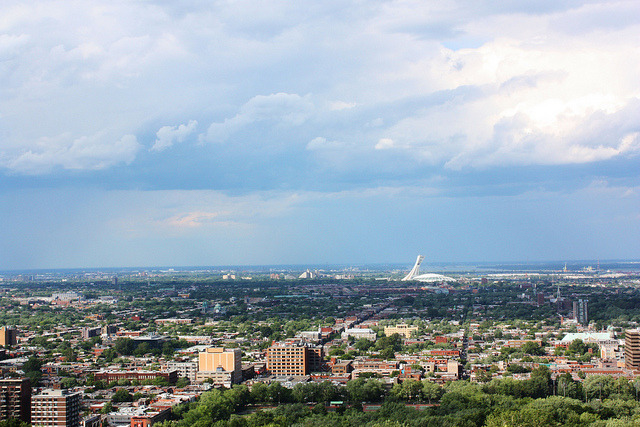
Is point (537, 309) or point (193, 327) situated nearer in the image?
point (193, 327)

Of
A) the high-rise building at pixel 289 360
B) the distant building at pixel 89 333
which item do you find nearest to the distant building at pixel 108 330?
the distant building at pixel 89 333

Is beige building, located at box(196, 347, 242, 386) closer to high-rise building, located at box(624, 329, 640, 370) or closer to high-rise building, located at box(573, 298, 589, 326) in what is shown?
high-rise building, located at box(624, 329, 640, 370)

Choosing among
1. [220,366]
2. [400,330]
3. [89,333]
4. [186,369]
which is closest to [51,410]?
[220,366]

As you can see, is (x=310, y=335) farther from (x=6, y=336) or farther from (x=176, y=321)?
(x=6, y=336)

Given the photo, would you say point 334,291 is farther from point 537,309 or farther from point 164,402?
point 164,402

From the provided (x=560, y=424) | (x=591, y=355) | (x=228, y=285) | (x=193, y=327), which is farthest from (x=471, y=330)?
(x=228, y=285)

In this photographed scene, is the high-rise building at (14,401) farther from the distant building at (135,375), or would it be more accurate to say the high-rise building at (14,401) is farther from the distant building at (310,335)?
the distant building at (310,335)
